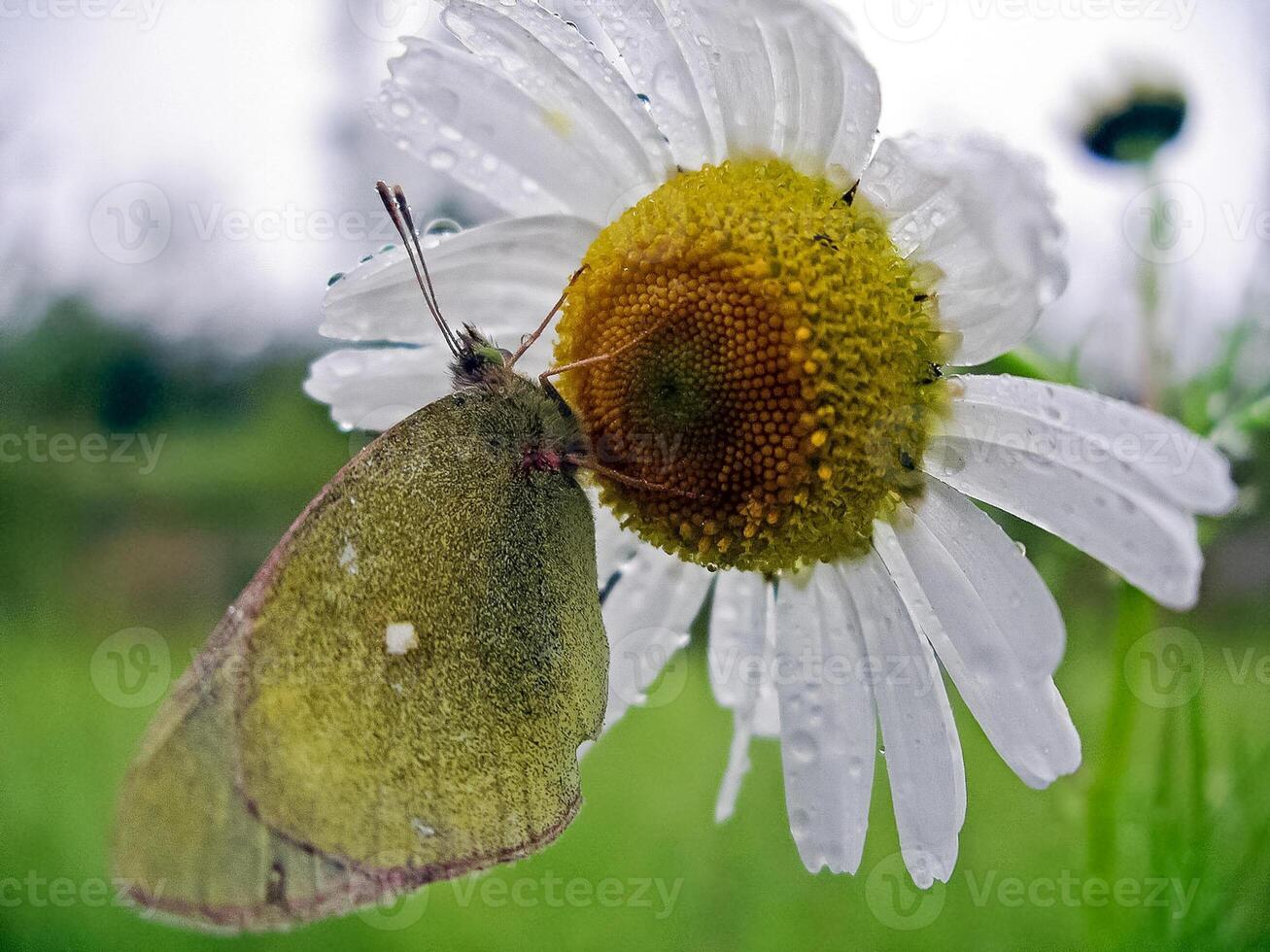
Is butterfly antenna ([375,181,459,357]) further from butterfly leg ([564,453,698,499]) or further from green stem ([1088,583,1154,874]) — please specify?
green stem ([1088,583,1154,874])

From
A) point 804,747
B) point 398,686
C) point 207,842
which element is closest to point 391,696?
point 398,686

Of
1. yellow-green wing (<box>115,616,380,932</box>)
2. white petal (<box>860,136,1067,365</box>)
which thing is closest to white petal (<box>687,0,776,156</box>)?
white petal (<box>860,136,1067,365</box>)

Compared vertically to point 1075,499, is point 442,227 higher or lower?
higher

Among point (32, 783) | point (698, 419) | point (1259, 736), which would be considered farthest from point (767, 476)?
point (32, 783)

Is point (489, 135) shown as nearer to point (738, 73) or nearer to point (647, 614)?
point (738, 73)

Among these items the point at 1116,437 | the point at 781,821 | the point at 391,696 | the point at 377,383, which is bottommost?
the point at 781,821
